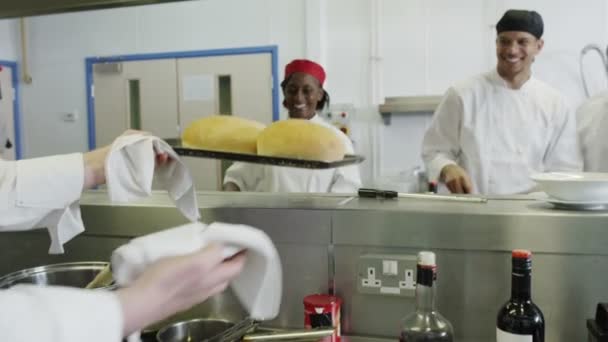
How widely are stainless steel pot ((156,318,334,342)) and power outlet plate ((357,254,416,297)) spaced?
14 cm

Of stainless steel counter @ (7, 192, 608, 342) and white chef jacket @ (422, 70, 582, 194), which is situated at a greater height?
white chef jacket @ (422, 70, 582, 194)

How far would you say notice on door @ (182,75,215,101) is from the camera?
3.72m

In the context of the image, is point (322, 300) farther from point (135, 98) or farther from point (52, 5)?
point (135, 98)

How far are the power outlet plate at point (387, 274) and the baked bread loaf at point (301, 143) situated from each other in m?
0.20

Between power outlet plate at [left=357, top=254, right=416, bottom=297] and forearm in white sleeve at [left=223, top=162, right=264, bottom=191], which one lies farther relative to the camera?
forearm in white sleeve at [left=223, top=162, right=264, bottom=191]

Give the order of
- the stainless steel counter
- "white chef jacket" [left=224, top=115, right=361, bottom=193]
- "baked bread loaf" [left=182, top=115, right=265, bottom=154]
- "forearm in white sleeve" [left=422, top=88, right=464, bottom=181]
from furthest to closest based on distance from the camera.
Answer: "forearm in white sleeve" [left=422, top=88, right=464, bottom=181], "white chef jacket" [left=224, top=115, right=361, bottom=193], "baked bread loaf" [left=182, top=115, right=265, bottom=154], the stainless steel counter

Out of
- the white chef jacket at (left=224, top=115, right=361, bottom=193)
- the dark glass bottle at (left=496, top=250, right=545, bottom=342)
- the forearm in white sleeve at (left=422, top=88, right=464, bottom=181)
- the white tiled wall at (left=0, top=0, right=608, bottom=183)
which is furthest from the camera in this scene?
the white tiled wall at (left=0, top=0, right=608, bottom=183)

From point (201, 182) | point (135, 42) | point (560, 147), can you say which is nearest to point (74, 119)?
point (135, 42)

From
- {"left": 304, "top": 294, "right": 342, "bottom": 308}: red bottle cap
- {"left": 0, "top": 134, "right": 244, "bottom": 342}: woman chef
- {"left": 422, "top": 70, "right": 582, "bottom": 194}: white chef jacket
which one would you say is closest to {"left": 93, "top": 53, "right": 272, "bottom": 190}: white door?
{"left": 422, "top": 70, "right": 582, "bottom": 194}: white chef jacket

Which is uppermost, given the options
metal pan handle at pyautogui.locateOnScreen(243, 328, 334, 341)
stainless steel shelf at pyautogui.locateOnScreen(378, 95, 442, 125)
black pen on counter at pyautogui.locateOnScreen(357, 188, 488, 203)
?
stainless steel shelf at pyautogui.locateOnScreen(378, 95, 442, 125)

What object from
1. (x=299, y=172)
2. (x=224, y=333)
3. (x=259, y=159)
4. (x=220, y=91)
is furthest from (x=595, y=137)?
(x=220, y=91)

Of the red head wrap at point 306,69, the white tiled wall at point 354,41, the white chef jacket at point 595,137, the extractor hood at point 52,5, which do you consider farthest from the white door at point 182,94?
the extractor hood at point 52,5

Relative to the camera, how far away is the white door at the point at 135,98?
3.81 metres

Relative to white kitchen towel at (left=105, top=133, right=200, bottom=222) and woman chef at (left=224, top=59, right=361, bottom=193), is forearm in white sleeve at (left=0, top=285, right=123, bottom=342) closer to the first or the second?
white kitchen towel at (left=105, top=133, right=200, bottom=222)
